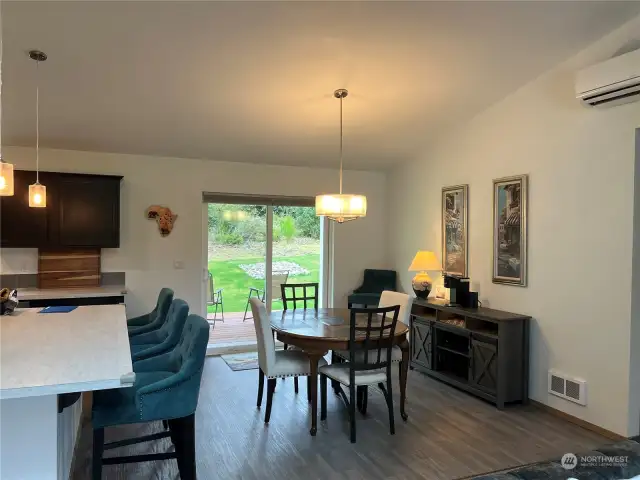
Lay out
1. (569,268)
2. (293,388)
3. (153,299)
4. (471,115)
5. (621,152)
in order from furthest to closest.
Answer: (153,299)
(471,115)
(293,388)
(569,268)
(621,152)

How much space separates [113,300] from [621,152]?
4.96 meters

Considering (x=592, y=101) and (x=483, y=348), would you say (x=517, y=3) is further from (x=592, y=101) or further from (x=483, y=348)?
(x=483, y=348)

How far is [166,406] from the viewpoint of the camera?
2.47 m

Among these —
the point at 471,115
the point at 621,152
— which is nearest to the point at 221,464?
the point at 621,152

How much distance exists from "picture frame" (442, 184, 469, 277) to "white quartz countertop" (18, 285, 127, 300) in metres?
3.69

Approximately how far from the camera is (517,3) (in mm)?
3111

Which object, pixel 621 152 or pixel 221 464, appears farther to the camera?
pixel 621 152

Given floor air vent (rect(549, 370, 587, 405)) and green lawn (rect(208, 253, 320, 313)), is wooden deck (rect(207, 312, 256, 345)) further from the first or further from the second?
floor air vent (rect(549, 370, 587, 405))

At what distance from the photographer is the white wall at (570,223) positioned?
346 cm

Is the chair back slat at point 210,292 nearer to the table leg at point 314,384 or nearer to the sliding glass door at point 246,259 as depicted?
the sliding glass door at point 246,259

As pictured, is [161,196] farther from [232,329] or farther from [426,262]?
[426,262]

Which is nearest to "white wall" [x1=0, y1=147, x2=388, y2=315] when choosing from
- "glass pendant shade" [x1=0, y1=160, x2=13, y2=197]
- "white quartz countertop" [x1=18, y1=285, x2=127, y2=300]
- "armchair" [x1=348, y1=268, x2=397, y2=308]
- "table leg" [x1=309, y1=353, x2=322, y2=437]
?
"white quartz countertop" [x1=18, y1=285, x2=127, y2=300]

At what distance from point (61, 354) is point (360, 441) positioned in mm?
2141

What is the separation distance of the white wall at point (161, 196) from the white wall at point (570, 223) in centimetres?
252
